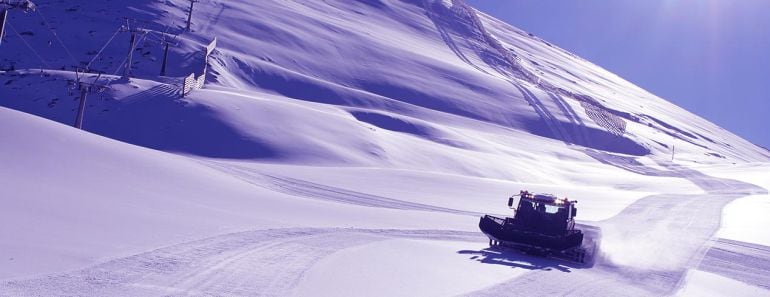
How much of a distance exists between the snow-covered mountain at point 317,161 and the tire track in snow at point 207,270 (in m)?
0.07

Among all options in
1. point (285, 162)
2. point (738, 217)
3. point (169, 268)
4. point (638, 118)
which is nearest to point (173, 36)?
point (285, 162)

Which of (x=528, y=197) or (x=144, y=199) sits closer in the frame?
(x=144, y=199)

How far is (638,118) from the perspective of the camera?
335 ft

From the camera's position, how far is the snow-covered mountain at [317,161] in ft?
46.4

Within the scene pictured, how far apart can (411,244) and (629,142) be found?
68488mm

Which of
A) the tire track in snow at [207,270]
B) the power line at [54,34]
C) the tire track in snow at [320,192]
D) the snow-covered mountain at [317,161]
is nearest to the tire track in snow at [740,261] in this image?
the snow-covered mountain at [317,161]

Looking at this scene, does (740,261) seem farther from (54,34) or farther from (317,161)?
(54,34)

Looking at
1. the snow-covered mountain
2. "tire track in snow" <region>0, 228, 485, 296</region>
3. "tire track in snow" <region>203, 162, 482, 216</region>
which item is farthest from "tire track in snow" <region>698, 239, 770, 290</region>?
"tire track in snow" <region>203, 162, 482, 216</region>

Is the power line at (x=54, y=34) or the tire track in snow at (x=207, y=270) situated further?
the power line at (x=54, y=34)

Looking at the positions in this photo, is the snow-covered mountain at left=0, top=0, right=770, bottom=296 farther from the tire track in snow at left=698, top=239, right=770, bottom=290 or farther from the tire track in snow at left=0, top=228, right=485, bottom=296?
the tire track in snow at left=698, top=239, right=770, bottom=290

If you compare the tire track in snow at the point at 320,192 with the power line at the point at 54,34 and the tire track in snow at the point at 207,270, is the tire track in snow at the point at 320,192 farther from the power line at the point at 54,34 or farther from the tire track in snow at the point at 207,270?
the power line at the point at 54,34

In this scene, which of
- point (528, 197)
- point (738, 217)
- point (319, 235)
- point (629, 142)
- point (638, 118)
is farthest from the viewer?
point (638, 118)

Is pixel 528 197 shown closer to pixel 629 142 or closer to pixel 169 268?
pixel 169 268

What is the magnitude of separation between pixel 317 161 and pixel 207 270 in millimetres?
27768
